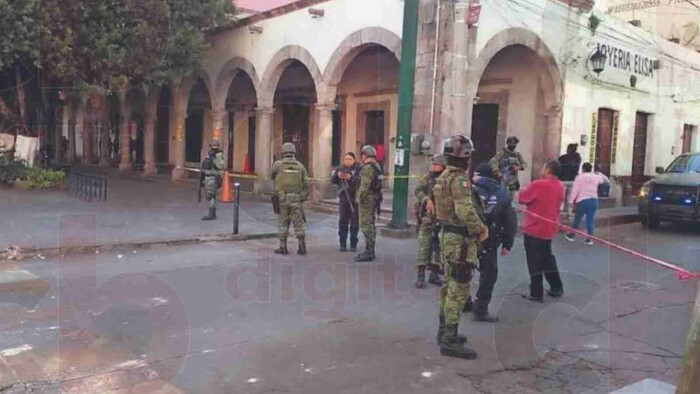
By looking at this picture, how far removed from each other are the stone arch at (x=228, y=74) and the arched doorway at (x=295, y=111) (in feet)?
7.53

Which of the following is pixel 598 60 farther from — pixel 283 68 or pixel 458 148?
pixel 458 148

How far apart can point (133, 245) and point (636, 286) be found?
6.98m

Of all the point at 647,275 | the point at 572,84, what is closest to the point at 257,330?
the point at 647,275

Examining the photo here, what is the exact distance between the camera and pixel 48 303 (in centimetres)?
610

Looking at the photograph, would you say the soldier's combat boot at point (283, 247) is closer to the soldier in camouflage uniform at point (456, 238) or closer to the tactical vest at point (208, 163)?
the tactical vest at point (208, 163)

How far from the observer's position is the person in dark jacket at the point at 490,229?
6.04m

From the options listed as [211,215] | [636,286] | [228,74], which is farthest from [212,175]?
[636,286]

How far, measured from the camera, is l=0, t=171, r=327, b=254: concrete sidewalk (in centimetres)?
949

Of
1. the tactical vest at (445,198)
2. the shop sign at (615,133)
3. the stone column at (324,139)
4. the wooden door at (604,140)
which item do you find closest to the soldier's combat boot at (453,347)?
the tactical vest at (445,198)

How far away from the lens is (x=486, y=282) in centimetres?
604

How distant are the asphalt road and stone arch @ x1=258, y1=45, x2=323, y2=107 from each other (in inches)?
300

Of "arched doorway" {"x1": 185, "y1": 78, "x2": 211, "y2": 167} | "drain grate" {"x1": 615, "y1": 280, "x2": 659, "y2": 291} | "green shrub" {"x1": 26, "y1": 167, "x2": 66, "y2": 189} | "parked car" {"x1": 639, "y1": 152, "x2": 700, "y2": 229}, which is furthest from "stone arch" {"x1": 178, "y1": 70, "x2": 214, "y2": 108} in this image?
"drain grate" {"x1": 615, "y1": 280, "x2": 659, "y2": 291}

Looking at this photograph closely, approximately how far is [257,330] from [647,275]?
576 centimetres

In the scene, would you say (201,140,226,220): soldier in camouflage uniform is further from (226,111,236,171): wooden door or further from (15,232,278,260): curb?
(226,111,236,171): wooden door
